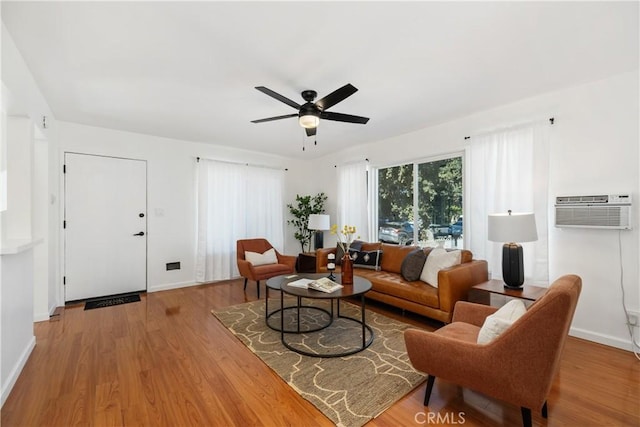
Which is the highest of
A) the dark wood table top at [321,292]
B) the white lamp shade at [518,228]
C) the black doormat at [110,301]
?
the white lamp shade at [518,228]

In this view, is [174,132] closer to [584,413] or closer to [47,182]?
[47,182]

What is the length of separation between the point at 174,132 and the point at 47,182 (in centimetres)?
167

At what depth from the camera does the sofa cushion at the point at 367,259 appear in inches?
167

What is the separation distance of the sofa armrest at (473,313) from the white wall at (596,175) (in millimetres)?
1486

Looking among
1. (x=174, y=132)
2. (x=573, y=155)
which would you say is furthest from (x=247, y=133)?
(x=573, y=155)

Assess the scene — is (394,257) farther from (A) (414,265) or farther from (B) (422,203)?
(B) (422,203)

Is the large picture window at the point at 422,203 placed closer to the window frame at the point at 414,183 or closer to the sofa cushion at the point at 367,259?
the window frame at the point at 414,183

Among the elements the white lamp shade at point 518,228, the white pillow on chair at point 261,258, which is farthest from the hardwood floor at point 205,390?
the white pillow on chair at point 261,258

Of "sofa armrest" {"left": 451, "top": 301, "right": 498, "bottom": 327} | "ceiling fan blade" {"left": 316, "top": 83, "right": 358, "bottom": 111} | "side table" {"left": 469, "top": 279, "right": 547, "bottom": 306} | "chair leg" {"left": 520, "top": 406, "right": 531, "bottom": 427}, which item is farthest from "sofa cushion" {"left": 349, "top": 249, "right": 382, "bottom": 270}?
"chair leg" {"left": 520, "top": 406, "right": 531, "bottom": 427}

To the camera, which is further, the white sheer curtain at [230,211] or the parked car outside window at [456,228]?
the white sheer curtain at [230,211]

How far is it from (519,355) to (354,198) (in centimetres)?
404

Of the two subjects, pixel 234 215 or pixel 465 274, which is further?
pixel 234 215

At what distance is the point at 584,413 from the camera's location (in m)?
1.78

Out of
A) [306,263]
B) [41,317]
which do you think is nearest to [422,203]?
[306,263]
